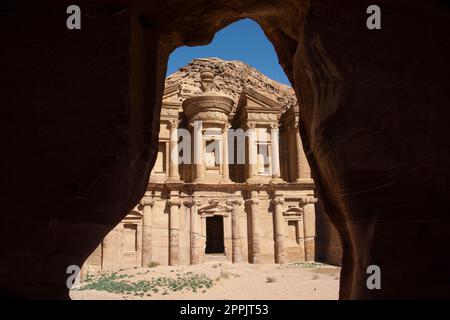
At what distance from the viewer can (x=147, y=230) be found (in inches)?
845

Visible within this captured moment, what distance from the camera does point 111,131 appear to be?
17.2ft

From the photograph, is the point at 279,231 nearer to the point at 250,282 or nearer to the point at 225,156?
the point at 225,156

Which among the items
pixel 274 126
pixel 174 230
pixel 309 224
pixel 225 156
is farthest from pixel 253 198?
pixel 274 126

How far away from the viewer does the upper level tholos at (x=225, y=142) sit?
77.2ft

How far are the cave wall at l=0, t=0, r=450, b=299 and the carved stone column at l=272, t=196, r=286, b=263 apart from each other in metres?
17.5

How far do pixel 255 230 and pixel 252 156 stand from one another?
4.45m

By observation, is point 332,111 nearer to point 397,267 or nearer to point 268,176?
point 397,267

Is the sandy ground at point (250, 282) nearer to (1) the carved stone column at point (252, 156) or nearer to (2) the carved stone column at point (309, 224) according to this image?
(2) the carved stone column at point (309, 224)

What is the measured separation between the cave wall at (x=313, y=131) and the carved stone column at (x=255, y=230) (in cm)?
1712

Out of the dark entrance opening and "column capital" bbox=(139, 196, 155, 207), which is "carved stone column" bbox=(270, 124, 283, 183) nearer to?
the dark entrance opening

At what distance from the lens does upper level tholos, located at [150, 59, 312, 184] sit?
77.2 feet

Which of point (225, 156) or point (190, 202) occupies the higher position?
point (225, 156)

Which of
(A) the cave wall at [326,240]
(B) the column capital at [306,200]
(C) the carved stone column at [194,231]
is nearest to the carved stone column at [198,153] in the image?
(C) the carved stone column at [194,231]
